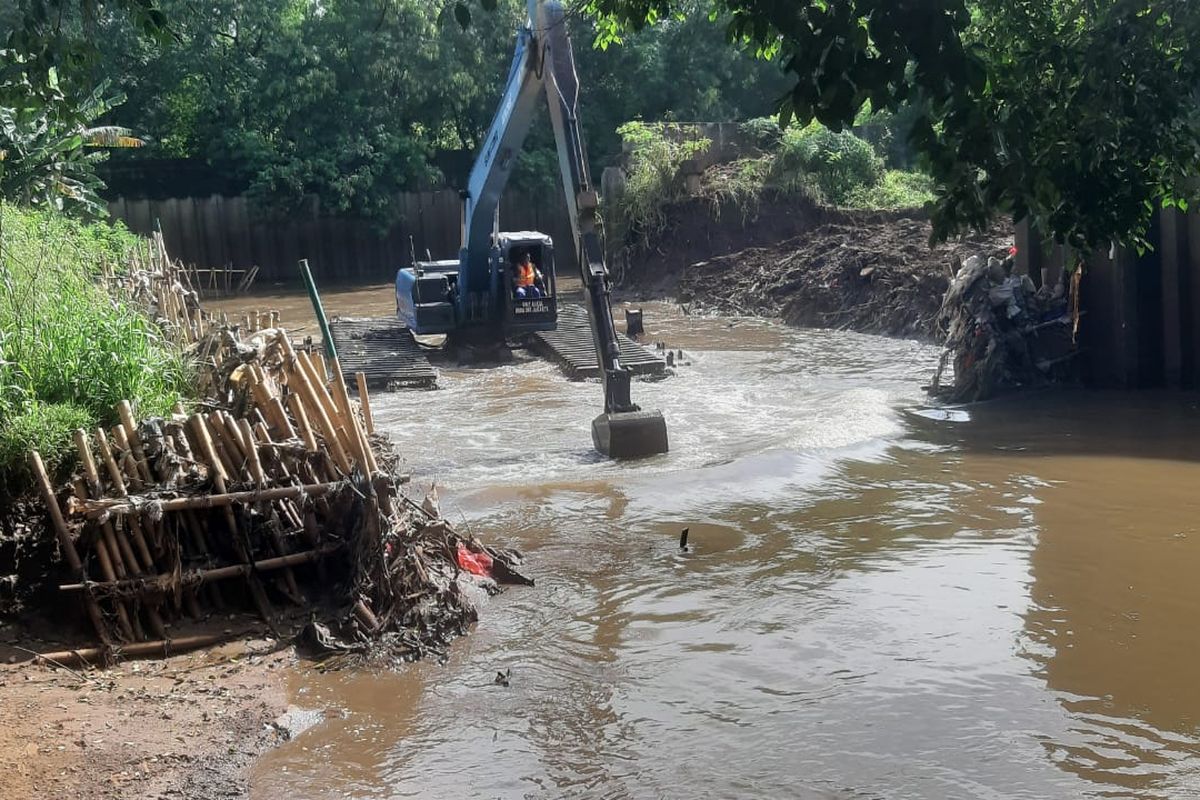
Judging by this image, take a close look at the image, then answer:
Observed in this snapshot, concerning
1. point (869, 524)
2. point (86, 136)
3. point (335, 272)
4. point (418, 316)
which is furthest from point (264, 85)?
point (869, 524)

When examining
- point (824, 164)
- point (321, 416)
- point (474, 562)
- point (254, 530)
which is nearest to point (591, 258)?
point (474, 562)

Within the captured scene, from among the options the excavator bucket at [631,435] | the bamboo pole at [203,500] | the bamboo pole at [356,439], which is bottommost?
the excavator bucket at [631,435]

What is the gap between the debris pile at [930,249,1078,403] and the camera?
565 inches

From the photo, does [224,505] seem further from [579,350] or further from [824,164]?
[824,164]

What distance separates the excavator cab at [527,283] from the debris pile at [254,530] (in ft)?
35.1

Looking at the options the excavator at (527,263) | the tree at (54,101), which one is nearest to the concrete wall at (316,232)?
the tree at (54,101)

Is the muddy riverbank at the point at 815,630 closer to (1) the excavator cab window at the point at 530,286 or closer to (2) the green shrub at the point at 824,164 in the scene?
(1) the excavator cab window at the point at 530,286

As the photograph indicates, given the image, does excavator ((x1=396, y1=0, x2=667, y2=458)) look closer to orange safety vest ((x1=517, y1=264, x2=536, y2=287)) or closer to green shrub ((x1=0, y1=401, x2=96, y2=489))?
orange safety vest ((x1=517, y1=264, x2=536, y2=287))

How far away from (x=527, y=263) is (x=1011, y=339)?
23.8 ft

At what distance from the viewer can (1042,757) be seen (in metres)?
5.67

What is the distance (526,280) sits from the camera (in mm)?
18766

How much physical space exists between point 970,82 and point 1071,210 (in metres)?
1.09

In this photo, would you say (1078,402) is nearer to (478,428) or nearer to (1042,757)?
(478,428)

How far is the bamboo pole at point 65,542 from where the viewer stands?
662 cm
